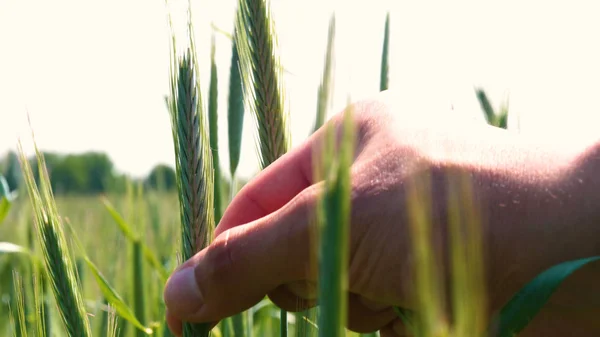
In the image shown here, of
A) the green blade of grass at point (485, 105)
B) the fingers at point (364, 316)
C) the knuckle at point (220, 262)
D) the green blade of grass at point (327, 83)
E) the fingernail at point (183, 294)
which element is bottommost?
the fingers at point (364, 316)

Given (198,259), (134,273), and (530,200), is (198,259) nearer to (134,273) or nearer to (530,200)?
(134,273)

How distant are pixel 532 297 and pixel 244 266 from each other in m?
0.38

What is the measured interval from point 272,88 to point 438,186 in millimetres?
279

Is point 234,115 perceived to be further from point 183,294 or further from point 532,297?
point 532,297

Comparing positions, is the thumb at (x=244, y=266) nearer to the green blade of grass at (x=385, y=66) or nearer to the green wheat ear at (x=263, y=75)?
the green wheat ear at (x=263, y=75)

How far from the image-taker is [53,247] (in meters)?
0.85

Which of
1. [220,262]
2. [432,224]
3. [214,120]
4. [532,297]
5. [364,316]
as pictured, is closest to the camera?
[532,297]

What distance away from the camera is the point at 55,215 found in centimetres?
85

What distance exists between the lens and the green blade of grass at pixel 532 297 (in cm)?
67

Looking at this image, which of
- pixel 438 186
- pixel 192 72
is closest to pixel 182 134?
pixel 192 72

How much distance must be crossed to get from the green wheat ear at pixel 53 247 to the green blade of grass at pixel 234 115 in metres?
0.39

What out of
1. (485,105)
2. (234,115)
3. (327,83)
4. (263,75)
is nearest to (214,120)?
(234,115)

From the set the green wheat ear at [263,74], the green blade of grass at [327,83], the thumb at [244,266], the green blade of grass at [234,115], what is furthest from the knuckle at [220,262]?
the green blade of grass at [327,83]

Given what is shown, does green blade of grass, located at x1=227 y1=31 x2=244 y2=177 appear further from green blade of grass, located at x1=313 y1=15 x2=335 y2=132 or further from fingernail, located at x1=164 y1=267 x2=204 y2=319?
green blade of grass, located at x1=313 y1=15 x2=335 y2=132
